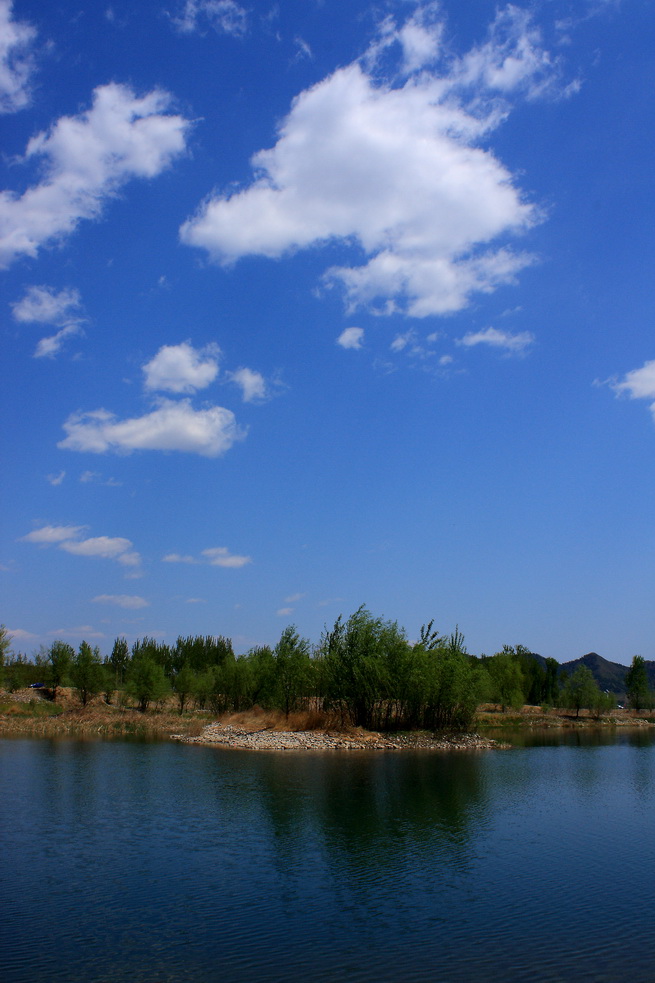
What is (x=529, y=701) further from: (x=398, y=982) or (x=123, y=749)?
(x=398, y=982)

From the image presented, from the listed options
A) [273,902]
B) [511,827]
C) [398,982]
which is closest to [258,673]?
[511,827]

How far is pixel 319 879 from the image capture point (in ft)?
60.3

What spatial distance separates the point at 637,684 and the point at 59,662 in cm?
9782

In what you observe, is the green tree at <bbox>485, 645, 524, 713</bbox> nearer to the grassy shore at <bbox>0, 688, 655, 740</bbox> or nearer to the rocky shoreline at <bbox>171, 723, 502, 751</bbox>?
the grassy shore at <bbox>0, 688, 655, 740</bbox>

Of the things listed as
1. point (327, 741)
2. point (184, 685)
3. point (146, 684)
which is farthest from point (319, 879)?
point (184, 685)

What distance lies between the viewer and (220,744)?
5469 cm

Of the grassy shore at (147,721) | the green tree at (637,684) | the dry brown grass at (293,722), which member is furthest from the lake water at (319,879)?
the green tree at (637,684)

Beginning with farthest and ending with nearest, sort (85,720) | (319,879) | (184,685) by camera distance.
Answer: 1. (184,685)
2. (85,720)
3. (319,879)

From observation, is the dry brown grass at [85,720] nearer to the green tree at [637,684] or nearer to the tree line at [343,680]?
the tree line at [343,680]

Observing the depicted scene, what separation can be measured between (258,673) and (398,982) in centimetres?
6904

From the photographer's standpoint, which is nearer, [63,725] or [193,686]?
[63,725]

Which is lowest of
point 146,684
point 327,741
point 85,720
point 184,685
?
point 85,720

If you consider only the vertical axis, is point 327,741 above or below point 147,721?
above

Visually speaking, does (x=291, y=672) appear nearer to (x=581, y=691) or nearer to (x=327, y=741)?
(x=327, y=741)
